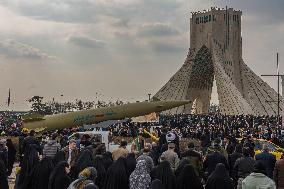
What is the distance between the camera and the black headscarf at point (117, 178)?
10039 mm

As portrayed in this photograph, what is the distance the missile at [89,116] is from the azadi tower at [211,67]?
115 feet

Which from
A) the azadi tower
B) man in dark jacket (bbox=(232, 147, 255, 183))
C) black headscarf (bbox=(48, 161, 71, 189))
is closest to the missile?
man in dark jacket (bbox=(232, 147, 255, 183))

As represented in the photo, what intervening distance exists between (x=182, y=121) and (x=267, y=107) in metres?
30.7

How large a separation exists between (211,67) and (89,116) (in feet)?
132

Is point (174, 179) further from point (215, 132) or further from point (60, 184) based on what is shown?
point (215, 132)

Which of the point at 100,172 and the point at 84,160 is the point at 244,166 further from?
the point at 84,160

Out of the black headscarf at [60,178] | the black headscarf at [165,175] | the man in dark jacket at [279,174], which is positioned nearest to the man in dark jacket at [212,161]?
the man in dark jacket at [279,174]

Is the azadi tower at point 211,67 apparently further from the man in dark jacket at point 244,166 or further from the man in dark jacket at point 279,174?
the man in dark jacket at point 279,174

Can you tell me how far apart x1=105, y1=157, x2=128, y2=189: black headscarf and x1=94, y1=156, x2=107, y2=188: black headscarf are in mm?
392

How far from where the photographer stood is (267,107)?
7056cm

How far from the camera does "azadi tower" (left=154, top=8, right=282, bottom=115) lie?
245 ft

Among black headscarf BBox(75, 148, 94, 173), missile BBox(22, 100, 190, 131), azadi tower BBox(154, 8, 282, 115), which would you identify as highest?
azadi tower BBox(154, 8, 282, 115)

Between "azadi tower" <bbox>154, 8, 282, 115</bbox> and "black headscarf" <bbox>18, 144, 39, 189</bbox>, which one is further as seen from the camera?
"azadi tower" <bbox>154, 8, 282, 115</bbox>

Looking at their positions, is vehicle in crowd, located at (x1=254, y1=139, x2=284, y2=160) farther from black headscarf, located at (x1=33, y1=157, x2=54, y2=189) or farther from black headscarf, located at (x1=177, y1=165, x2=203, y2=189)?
black headscarf, located at (x1=33, y1=157, x2=54, y2=189)
